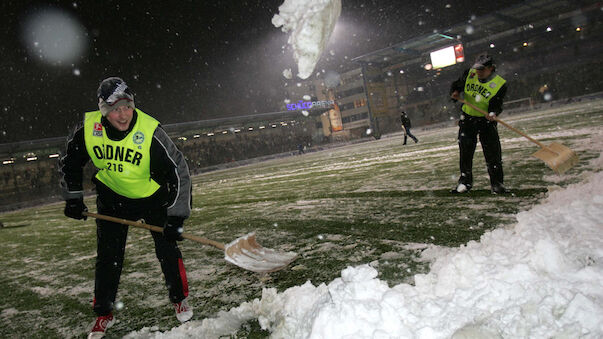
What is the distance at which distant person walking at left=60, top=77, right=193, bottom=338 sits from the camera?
2212 millimetres

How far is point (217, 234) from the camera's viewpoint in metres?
4.62

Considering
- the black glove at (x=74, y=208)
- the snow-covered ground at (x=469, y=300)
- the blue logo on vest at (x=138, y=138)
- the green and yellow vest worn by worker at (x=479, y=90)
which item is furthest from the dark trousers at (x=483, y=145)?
the black glove at (x=74, y=208)

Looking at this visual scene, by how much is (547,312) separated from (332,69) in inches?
2596

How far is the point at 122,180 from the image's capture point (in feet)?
7.52

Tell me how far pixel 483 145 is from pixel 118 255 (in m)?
4.05

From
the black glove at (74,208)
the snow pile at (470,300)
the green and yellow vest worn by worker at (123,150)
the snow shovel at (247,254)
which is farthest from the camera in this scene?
the snow shovel at (247,254)

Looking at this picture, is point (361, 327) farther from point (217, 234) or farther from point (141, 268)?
point (217, 234)

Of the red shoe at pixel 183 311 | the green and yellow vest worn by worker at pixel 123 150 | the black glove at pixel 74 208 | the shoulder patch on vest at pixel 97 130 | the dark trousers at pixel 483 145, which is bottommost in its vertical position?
the red shoe at pixel 183 311

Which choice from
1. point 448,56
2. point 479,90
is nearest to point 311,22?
point 479,90

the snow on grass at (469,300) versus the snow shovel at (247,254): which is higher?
the snow shovel at (247,254)

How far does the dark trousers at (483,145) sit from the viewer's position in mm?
3953

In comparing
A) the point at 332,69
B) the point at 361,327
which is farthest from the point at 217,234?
the point at 332,69

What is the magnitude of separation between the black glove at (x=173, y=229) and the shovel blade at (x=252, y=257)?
0.41 m

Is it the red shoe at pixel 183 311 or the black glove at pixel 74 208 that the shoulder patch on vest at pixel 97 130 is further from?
the red shoe at pixel 183 311
